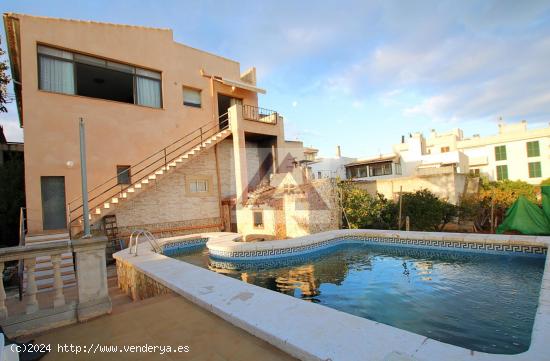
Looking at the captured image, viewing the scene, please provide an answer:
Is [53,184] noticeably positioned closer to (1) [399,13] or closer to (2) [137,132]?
(2) [137,132]

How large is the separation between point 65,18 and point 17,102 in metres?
6.50

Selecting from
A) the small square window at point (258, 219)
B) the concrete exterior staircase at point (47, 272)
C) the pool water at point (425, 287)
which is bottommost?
the pool water at point (425, 287)

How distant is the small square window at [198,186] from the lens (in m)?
14.4

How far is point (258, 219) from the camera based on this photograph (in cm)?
1333

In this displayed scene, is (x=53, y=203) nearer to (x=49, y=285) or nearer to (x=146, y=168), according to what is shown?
(x=146, y=168)

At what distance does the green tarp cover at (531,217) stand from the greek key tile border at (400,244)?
16.6ft

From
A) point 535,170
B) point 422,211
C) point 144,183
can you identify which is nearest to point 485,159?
point 535,170

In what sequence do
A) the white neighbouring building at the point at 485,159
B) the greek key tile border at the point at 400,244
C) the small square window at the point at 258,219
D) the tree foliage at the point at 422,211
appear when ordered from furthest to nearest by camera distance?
the white neighbouring building at the point at 485,159 < the small square window at the point at 258,219 < the tree foliage at the point at 422,211 < the greek key tile border at the point at 400,244

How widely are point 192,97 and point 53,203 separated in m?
8.37

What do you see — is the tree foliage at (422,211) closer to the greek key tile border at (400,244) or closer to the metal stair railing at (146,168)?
the greek key tile border at (400,244)

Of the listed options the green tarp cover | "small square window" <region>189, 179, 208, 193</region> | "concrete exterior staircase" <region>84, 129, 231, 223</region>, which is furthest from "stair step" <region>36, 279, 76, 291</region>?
the green tarp cover

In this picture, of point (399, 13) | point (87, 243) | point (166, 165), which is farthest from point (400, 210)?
point (87, 243)

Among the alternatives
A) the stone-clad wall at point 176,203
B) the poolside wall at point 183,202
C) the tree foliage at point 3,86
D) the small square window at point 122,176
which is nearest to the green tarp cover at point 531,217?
the poolside wall at point 183,202

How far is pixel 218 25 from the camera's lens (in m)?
11.5
